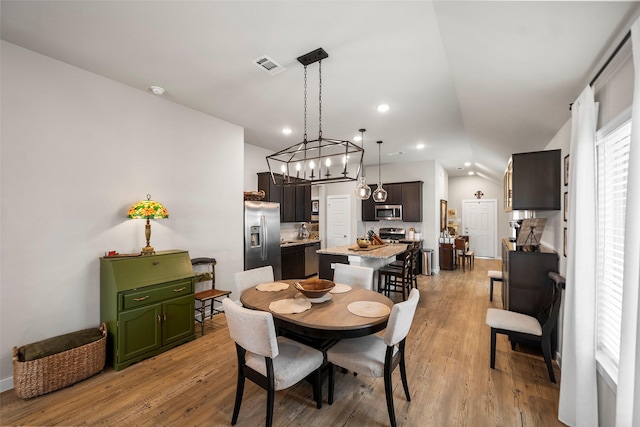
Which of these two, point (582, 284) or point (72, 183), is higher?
point (72, 183)

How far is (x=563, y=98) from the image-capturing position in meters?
2.35

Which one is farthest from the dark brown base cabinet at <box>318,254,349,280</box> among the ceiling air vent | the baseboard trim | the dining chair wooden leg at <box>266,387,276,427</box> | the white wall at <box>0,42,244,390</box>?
the baseboard trim

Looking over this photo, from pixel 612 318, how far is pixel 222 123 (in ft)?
15.2

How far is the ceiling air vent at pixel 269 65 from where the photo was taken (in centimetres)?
249

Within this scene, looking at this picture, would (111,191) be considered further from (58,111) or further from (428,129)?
(428,129)

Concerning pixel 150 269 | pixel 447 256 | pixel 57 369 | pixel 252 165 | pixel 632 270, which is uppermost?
pixel 252 165

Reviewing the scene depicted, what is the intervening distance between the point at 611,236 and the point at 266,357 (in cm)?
245

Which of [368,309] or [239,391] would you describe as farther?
[368,309]

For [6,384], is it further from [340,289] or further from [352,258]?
[352,258]

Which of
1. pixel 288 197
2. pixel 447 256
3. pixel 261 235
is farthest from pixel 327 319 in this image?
pixel 447 256

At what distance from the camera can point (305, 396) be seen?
222 cm

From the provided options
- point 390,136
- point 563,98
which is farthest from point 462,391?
point 390,136

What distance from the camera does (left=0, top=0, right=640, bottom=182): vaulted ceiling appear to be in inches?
69.0

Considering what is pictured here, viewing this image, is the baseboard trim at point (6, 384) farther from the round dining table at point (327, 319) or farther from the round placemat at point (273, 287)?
the round placemat at point (273, 287)
